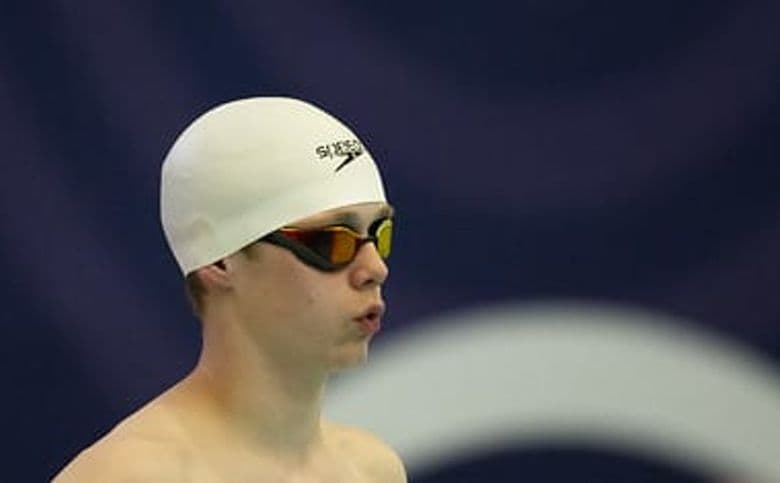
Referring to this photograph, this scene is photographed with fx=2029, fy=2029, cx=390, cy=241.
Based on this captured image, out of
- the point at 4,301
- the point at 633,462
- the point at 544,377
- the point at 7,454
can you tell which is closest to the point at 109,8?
the point at 4,301

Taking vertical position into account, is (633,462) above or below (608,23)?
below

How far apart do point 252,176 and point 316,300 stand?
0.15 metres

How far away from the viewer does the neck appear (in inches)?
87.8

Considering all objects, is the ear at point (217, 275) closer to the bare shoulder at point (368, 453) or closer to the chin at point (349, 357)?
the chin at point (349, 357)

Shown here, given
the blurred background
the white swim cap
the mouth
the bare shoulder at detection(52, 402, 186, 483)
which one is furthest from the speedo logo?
the blurred background

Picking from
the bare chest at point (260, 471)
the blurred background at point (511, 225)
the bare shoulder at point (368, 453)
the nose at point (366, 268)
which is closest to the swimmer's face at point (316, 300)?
the nose at point (366, 268)

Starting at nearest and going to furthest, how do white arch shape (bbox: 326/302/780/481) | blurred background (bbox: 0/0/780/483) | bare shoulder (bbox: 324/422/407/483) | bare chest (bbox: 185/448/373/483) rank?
bare chest (bbox: 185/448/373/483) < bare shoulder (bbox: 324/422/407/483) < blurred background (bbox: 0/0/780/483) < white arch shape (bbox: 326/302/780/481)

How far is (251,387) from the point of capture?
7.36ft

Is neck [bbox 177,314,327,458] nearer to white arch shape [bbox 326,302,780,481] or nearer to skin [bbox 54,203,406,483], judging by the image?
skin [bbox 54,203,406,483]

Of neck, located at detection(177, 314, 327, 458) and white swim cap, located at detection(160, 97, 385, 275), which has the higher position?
A: white swim cap, located at detection(160, 97, 385, 275)

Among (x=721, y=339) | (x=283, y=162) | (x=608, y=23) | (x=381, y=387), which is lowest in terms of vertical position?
(x=283, y=162)

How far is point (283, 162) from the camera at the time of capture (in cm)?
222

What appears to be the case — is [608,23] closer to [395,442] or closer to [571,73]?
[571,73]

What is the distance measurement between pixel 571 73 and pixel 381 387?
63cm
